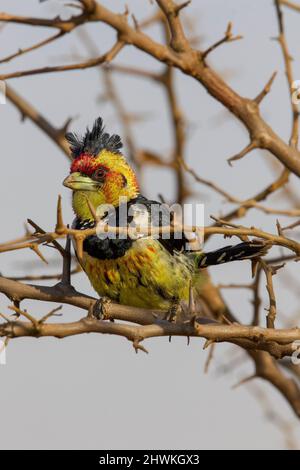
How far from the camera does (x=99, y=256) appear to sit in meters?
5.20

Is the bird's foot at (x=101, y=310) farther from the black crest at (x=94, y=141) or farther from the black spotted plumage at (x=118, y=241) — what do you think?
the black crest at (x=94, y=141)

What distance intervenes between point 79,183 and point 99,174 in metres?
0.23

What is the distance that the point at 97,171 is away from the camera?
17.9ft

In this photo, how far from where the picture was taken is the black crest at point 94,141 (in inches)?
216

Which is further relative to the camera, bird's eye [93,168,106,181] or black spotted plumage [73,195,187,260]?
bird's eye [93,168,106,181]

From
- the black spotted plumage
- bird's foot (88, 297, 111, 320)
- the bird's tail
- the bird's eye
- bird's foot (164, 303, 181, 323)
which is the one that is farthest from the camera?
the bird's eye

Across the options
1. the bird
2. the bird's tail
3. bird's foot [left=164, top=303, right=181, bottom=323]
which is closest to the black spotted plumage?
the bird

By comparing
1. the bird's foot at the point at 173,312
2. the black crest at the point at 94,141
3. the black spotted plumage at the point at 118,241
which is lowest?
the bird's foot at the point at 173,312

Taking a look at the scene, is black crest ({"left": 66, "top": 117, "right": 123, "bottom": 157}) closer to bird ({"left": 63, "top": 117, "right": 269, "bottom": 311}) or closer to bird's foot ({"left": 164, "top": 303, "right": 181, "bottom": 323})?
bird ({"left": 63, "top": 117, "right": 269, "bottom": 311})

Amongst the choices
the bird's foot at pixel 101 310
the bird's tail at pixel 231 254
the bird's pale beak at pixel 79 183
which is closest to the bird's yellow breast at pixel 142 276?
the bird's tail at pixel 231 254

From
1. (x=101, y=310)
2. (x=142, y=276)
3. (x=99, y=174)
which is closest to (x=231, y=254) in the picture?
(x=142, y=276)

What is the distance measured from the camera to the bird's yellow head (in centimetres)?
533

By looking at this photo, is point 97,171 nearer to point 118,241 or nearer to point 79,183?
point 79,183
